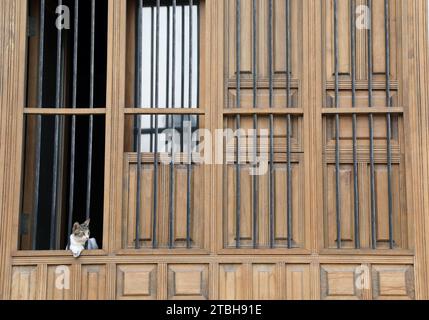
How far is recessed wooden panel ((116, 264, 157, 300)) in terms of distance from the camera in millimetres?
5602

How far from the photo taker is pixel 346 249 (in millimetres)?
5629

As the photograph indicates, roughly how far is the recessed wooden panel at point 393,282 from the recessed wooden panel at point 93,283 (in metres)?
1.95

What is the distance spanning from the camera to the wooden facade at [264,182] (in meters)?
5.58

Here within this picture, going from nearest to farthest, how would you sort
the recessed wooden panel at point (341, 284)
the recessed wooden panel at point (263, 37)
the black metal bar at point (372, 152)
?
the recessed wooden panel at point (341, 284) < the black metal bar at point (372, 152) < the recessed wooden panel at point (263, 37)

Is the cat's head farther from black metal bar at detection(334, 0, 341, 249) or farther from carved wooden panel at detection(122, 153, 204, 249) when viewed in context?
black metal bar at detection(334, 0, 341, 249)

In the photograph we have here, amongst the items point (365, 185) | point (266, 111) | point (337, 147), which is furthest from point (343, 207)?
point (266, 111)

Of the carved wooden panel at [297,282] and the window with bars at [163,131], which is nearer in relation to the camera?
the carved wooden panel at [297,282]

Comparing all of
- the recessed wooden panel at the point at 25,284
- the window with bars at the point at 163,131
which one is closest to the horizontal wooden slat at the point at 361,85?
the window with bars at the point at 163,131

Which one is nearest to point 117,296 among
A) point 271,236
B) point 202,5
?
point 271,236

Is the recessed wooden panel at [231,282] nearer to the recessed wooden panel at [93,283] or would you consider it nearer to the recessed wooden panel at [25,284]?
the recessed wooden panel at [93,283]

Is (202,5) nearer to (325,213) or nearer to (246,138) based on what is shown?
(246,138)

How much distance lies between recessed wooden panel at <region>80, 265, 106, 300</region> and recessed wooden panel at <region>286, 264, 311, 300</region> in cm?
133

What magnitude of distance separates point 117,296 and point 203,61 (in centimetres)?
189
